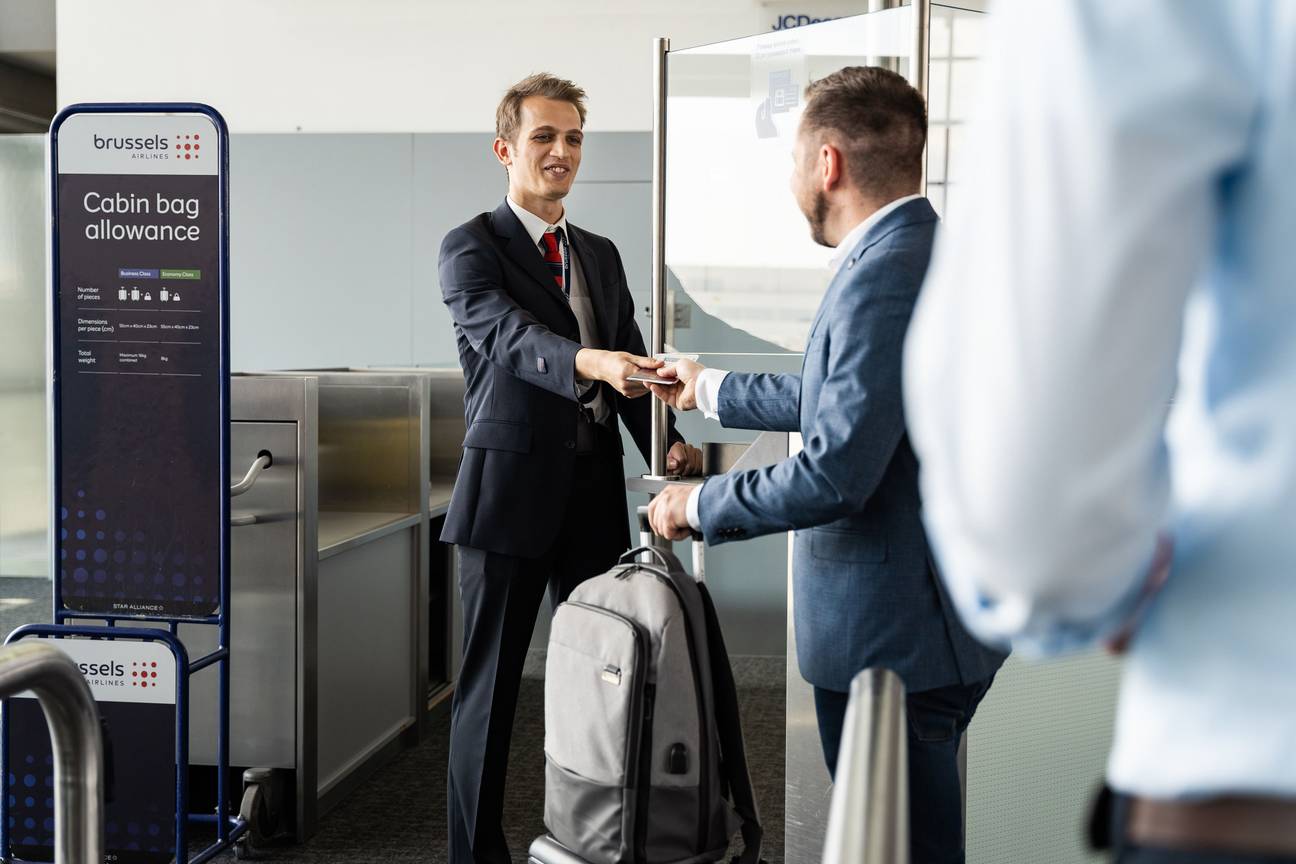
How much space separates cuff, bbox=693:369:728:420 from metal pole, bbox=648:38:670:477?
246mm

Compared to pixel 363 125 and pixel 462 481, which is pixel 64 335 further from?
pixel 363 125

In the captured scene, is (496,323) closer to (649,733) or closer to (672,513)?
(672,513)

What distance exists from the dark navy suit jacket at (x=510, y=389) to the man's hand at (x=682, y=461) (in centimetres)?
9

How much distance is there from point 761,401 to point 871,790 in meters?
1.33

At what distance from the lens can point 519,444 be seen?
2.67 meters

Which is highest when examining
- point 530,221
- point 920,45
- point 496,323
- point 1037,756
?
point 920,45

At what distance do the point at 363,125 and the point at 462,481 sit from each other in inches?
147

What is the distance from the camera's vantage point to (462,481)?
2.70 metres

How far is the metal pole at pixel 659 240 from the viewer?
2396 mm

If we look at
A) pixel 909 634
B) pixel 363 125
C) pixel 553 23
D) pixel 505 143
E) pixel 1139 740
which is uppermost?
pixel 553 23

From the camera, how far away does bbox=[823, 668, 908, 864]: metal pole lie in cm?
77

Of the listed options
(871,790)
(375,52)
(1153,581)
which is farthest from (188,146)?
(375,52)

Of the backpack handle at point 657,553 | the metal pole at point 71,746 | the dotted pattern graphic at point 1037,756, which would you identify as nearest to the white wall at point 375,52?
the dotted pattern graphic at point 1037,756

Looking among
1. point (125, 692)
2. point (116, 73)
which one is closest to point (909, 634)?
point (125, 692)
